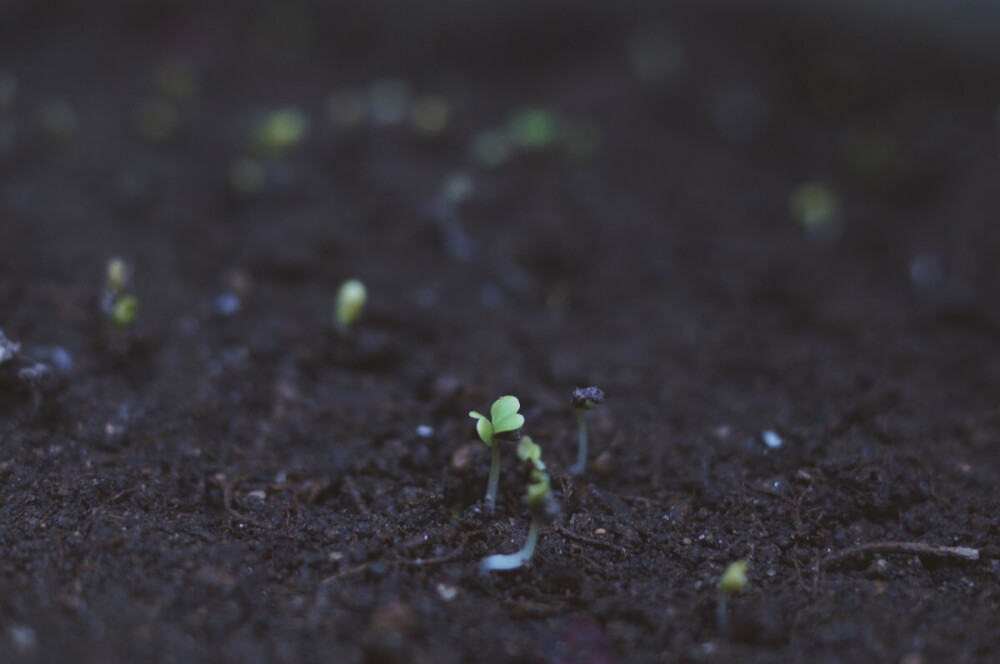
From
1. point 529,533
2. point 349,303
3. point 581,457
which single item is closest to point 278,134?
point 349,303

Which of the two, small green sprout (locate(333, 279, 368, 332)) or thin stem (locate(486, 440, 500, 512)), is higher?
small green sprout (locate(333, 279, 368, 332))

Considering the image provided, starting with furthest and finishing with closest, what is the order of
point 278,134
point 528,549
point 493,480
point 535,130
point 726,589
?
point 535,130, point 278,134, point 493,480, point 528,549, point 726,589

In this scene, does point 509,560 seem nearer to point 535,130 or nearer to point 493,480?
point 493,480

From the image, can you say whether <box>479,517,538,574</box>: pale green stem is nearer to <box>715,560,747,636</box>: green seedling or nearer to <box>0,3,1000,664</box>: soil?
<box>0,3,1000,664</box>: soil

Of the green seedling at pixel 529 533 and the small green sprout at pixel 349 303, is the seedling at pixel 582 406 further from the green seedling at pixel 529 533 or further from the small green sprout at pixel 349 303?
the small green sprout at pixel 349 303

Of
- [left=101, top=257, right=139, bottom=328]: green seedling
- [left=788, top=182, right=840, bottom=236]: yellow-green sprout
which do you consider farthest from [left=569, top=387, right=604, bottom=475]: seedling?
[left=788, top=182, right=840, bottom=236]: yellow-green sprout

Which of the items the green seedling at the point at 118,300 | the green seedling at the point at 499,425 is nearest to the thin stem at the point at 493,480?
the green seedling at the point at 499,425

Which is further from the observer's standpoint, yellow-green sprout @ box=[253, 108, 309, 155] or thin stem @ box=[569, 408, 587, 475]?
yellow-green sprout @ box=[253, 108, 309, 155]
